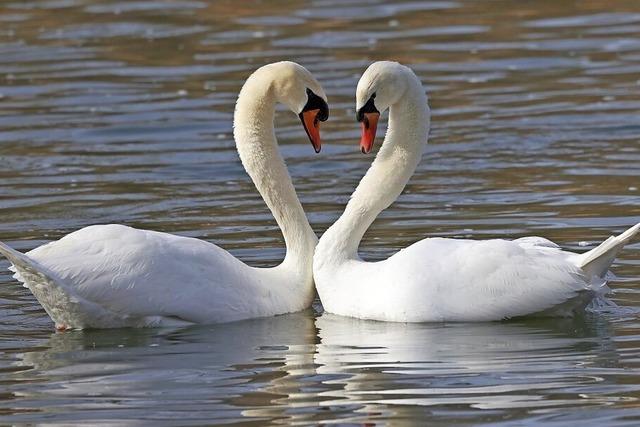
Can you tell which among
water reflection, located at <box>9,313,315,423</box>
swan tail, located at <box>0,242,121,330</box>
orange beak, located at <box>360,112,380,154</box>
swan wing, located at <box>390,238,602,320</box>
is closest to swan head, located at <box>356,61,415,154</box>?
orange beak, located at <box>360,112,380,154</box>

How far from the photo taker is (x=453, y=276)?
9.53 m

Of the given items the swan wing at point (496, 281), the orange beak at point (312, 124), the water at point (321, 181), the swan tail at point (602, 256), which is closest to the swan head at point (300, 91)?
the orange beak at point (312, 124)

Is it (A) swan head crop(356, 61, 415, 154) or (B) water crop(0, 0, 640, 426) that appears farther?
(A) swan head crop(356, 61, 415, 154)

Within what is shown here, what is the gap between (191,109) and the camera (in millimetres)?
18312

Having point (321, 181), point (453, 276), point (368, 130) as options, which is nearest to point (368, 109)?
point (368, 130)

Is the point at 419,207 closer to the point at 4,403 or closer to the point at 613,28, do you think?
the point at 4,403

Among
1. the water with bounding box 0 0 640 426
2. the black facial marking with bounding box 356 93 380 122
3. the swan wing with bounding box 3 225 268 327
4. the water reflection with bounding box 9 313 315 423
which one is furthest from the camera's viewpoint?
the black facial marking with bounding box 356 93 380 122

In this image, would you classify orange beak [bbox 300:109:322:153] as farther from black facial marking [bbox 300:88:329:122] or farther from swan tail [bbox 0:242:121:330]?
swan tail [bbox 0:242:121:330]

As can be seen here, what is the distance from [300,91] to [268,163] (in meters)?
0.53

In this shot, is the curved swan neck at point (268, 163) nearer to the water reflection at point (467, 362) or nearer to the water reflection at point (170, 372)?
the water reflection at point (170, 372)

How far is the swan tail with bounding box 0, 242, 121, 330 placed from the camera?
366 inches

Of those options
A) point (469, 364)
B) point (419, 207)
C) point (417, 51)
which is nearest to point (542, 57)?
point (417, 51)

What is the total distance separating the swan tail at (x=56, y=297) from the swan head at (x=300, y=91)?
5.83 feet

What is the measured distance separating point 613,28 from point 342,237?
40.9 feet
